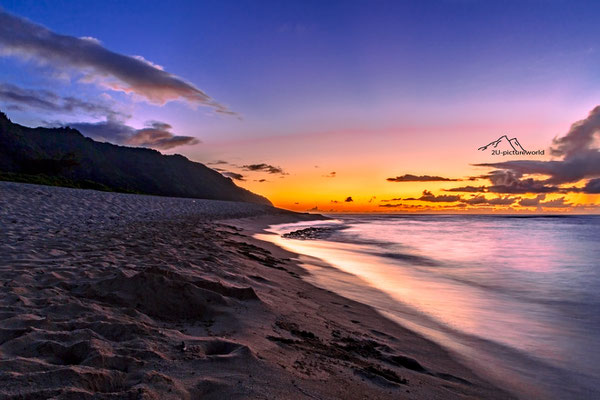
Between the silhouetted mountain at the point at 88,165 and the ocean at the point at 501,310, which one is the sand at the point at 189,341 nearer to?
the ocean at the point at 501,310

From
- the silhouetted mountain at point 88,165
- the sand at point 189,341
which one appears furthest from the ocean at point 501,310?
the silhouetted mountain at point 88,165

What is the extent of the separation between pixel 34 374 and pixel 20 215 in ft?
39.0

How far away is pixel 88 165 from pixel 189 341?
12421 centimetres

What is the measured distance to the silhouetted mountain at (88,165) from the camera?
60.3 m

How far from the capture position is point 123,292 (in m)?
4.39

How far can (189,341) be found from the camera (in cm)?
333

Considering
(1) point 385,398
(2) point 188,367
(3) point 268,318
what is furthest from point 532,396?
(2) point 188,367

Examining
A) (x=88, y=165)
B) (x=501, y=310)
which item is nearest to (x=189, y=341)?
(x=501, y=310)

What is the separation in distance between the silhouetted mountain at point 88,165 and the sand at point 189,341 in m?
35.8

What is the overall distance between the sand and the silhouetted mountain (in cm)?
3580

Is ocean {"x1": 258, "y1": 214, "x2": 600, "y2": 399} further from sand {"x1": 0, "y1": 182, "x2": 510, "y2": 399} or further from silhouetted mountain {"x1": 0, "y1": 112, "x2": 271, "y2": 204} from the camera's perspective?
silhouetted mountain {"x1": 0, "y1": 112, "x2": 271, "y2": 204}

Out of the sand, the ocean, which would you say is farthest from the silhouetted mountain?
the ocean

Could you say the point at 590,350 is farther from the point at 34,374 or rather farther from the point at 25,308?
the point at 25,308

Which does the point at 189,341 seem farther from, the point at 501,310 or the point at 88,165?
the point at 88,165
